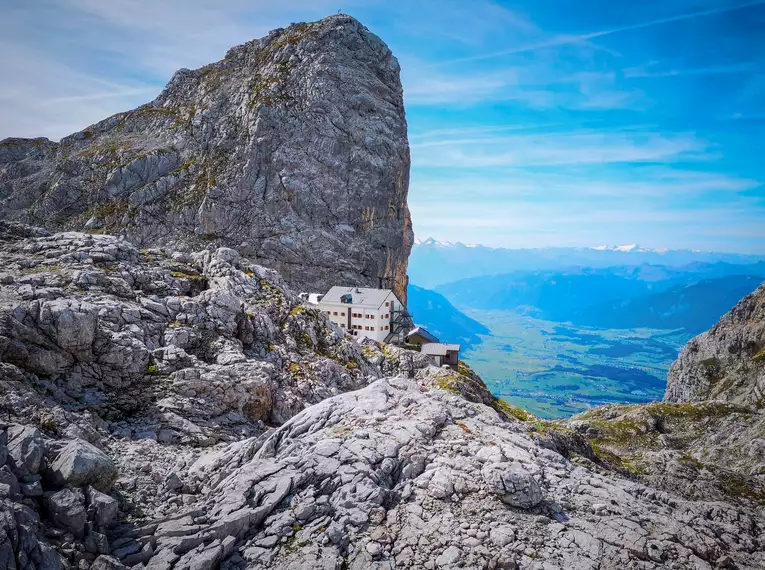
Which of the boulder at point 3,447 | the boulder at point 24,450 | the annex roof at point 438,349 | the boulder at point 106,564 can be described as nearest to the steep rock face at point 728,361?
the annex roof at point 438,349

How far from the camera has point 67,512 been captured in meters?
13.6

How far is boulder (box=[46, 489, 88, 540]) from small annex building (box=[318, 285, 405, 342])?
59.9m

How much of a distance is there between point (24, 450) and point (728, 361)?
128m

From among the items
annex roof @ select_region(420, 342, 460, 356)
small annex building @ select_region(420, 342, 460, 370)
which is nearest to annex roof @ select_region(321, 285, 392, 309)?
annex roof @ select_region(420, 342, 460, 356)

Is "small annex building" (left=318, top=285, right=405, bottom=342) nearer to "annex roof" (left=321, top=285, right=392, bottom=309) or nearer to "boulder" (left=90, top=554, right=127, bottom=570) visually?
"annex roof" (left=321, top=285, right=392, bottom=309)

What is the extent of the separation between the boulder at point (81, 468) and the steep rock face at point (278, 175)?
373 feet

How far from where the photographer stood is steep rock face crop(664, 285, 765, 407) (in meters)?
94.1

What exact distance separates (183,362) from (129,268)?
9.61m

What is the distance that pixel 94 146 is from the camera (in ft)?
481

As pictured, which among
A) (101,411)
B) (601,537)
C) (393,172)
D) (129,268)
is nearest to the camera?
(601,537)

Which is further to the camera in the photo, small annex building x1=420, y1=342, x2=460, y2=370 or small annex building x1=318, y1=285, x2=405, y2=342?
small annex building x1=318, y1=285, x2=405, y2=342

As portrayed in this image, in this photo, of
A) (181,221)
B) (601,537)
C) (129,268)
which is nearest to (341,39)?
(181,221)

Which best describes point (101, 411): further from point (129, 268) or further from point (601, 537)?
point (601, 537)

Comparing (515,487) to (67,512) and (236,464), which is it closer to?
(236,464)
